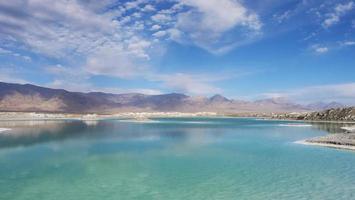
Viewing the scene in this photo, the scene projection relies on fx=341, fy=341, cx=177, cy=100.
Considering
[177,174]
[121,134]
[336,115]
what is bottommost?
[177,174]

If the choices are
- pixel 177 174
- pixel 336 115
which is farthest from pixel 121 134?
pixel 336 115

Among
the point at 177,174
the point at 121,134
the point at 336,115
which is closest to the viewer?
the point at 177,174

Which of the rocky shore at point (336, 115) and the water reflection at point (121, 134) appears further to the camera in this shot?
the rocky shore at point (336, 115)

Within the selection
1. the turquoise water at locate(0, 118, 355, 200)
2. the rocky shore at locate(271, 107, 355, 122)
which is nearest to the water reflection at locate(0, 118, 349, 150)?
the turquoise water at locate(0, 118, 355, 200)

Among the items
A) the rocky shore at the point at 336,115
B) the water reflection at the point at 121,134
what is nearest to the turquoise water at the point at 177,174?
the water reflection at the point at 121,134

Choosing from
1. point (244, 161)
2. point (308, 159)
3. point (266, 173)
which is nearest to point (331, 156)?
point (308, 159)

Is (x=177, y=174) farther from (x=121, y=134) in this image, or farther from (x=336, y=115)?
(x=336, y=115)

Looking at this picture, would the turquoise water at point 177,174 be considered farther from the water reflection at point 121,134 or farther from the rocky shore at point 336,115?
the rocky shore at point 336,115

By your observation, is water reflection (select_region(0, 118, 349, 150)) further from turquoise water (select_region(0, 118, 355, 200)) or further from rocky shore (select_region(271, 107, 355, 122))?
rocky shore (select_region(271, 107, 355, 122))

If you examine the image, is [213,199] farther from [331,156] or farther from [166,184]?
[331,156]

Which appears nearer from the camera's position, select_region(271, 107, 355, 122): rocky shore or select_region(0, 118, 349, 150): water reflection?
select_region(0, 118, 349, 150): water reflection

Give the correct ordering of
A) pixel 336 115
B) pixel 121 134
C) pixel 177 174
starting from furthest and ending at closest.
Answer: pixel 336 115, pixel 121 134, pixel 177 174
